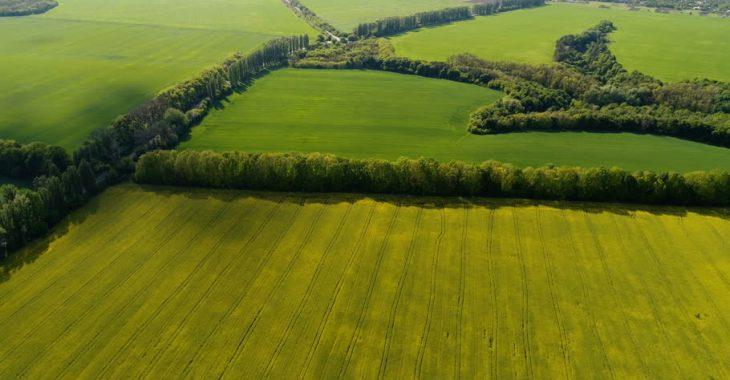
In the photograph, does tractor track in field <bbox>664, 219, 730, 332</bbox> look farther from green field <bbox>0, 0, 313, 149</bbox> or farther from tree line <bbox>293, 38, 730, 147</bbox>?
green field <bbox>0, 0, 313, 149</bbox>

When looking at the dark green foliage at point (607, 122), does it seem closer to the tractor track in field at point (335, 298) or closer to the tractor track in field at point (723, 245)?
the tractor track in field at point (723, 245)

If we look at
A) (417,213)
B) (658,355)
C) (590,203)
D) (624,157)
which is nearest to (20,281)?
(417,213)

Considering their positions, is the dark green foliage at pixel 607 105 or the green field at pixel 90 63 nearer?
the dark green foliage at pixel 607 105

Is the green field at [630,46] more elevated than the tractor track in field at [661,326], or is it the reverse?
the green field at [630,46]

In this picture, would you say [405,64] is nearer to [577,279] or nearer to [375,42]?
[375,42]

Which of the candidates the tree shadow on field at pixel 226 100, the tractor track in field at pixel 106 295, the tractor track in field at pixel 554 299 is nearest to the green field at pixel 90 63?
the tree shadow on field at pixel 226 100

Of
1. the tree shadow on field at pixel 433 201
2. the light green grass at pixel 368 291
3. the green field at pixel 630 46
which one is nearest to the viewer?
the light green grass at pixel 368 291

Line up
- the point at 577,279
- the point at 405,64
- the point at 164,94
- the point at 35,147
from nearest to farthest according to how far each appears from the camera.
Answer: the point at 577,279 → the point at 35,147 → the point at 164,94 → the point at 405,64

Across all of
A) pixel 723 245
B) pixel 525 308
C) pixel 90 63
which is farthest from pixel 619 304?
pixel 90 63

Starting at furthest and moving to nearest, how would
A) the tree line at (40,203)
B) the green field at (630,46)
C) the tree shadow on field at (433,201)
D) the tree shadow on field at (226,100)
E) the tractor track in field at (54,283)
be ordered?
1. the green field at (630,46)
2. the tree shadow on field at (226,100)
3. the tree shadow on field at (433,201)
4. the tree line at (40,203)
5. the tractor track in field at (54,283)
